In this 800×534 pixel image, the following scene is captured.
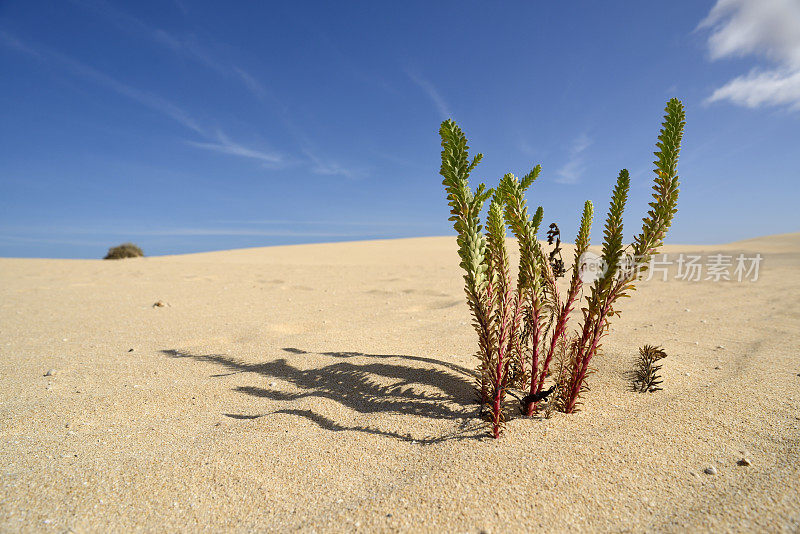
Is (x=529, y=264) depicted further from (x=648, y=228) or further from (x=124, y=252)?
(x=124, y=252)

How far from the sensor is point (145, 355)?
4.33 metres

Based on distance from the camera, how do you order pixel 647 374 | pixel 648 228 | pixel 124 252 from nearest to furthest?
pixel 648 228, pixel 647 374, pixel 124 252

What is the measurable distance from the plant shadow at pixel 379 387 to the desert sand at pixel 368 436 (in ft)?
0.06

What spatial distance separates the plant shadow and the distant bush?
17.4 m

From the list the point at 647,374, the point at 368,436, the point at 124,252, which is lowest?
the point at 368,436

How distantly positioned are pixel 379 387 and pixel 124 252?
63.9 feet

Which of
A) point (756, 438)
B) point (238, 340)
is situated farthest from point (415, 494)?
point (238, 340)

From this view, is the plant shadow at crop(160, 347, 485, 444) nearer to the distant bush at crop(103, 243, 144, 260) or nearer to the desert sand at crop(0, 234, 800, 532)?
the desert sand at crop(0, 234, 800, 532)

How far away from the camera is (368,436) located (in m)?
2.57

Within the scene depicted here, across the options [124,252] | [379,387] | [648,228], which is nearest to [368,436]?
[379,387]

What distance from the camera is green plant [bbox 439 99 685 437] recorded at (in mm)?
2195

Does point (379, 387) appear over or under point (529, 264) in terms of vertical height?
under

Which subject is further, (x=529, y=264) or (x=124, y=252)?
(x=124, y=252)

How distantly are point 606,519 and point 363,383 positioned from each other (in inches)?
78.0
